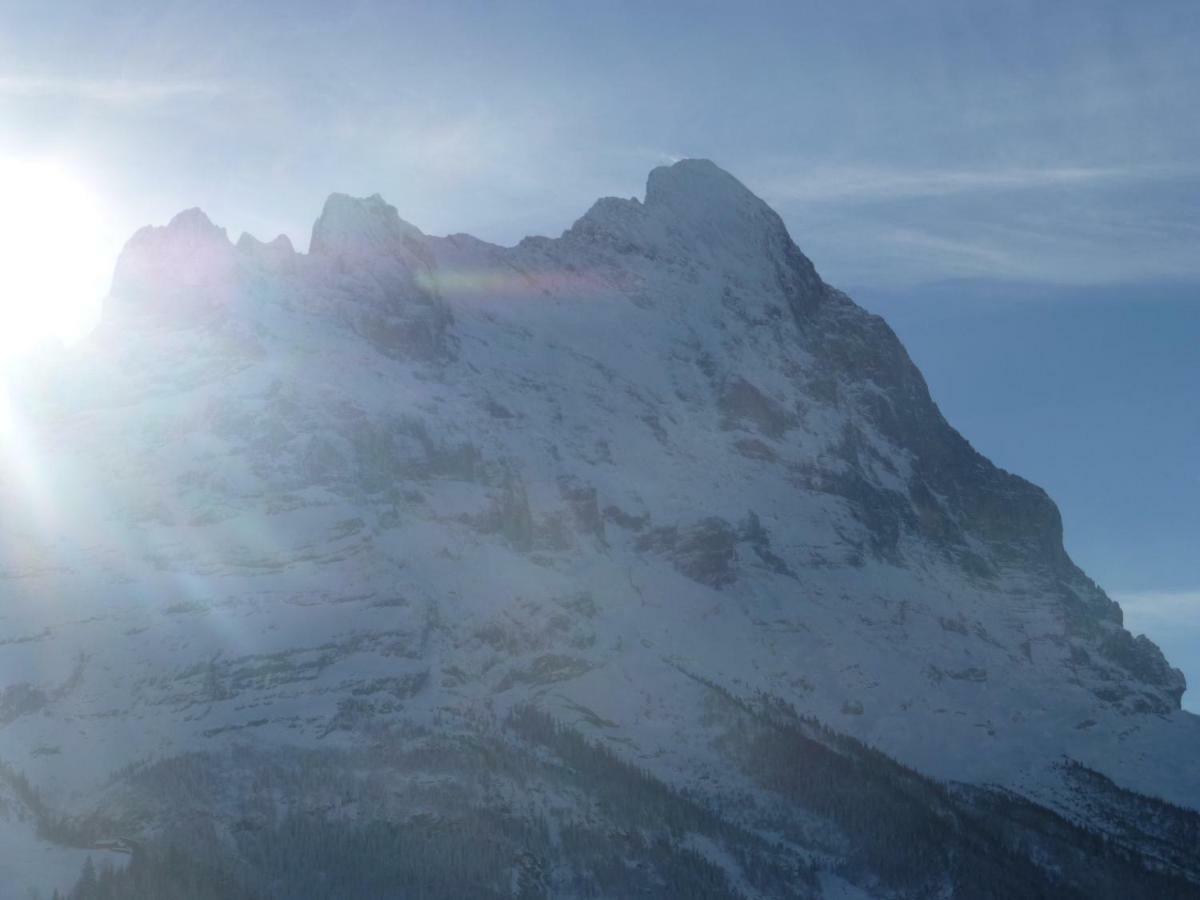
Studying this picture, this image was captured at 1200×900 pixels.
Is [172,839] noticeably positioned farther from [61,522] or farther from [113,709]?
[61,522]

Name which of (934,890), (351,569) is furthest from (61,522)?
(934,890)

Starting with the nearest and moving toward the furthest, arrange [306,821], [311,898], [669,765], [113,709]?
[311,898] → [306,821] → [113,709] → [669,765]

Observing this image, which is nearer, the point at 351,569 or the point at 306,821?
the point at 306,821

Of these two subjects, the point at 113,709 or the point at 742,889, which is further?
the point at 113,709

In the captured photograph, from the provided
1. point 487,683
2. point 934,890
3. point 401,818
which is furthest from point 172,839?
point 934,890

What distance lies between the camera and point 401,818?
516ft

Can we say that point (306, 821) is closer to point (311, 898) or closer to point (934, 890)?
point (311, 898)

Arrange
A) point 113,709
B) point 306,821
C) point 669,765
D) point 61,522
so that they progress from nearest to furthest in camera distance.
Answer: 1. point 306,821
2. point 113,709
3. point 669,765
4. point 61,522

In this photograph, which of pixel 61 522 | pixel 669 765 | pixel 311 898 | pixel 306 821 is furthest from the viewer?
pixel 61 522

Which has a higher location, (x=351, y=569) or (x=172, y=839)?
(x=351, y=569)

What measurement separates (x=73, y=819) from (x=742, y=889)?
61613mm

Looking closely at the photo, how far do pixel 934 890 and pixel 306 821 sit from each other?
66399 mm

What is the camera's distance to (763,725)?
19775 centimetres

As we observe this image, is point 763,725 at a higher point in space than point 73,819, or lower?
higher
